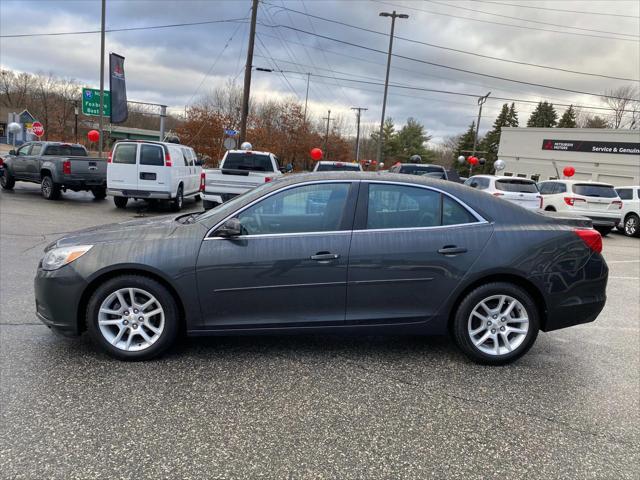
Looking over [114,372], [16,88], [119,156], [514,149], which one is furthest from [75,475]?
[16,88]

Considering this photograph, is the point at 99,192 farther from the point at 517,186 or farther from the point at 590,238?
the point at 590,238

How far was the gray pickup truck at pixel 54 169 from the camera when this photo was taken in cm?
1448

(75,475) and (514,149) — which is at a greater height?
(514,149)

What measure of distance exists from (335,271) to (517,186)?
38.0ft

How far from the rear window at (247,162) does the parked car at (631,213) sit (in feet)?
38.0

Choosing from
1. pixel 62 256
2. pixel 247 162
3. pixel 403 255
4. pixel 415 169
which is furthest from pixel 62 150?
pixel 403 255

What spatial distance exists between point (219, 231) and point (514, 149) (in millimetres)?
47361

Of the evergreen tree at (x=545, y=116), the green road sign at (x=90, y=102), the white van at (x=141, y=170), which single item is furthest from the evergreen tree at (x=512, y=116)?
the white van at (x=141, y=170)

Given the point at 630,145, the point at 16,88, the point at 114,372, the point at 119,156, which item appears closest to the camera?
the point at 114,372

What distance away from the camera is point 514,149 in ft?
149

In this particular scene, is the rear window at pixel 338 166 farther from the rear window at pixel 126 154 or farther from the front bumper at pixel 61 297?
the front bumper at pixel 61 297

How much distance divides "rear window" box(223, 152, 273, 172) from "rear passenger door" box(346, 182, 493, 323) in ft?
30.8

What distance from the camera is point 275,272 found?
357cm

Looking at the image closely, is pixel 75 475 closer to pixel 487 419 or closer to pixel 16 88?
pixel 487 419
